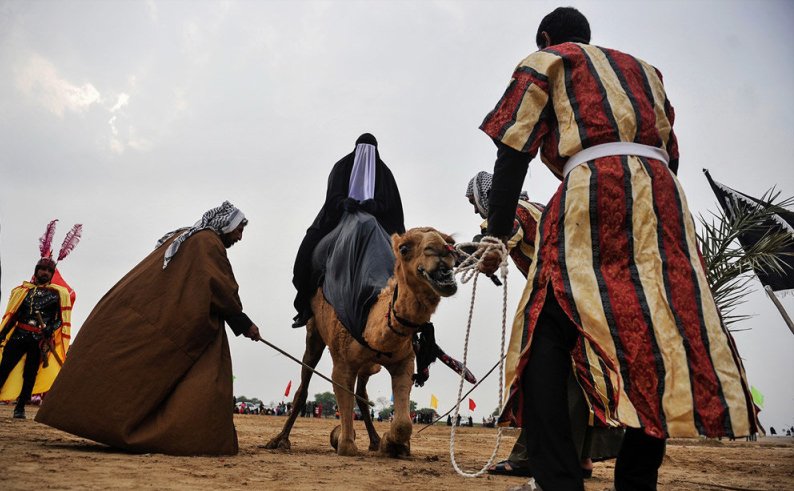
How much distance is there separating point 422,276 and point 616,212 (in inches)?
96.1

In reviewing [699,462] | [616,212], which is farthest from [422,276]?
[699,462]

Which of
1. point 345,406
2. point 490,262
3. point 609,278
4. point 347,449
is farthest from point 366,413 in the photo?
point 609,278

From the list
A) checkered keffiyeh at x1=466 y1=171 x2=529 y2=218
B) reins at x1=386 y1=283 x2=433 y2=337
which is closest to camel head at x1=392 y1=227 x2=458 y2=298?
reins at x1=386 y1=283 x2=433 y2=337

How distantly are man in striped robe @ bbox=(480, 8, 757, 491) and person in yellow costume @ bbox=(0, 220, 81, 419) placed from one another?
940 cm

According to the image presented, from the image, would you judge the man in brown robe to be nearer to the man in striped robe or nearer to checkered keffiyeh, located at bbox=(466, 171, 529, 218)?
checkered keffiyeh, located at bbox=(466, 171, 529, 218)

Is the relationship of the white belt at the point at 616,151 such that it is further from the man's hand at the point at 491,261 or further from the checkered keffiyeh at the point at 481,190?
the checkered keffiyeh at the point at 481,190

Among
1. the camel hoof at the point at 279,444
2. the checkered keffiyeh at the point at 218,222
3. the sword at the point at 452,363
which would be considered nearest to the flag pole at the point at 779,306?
the sword at the point at 452,363

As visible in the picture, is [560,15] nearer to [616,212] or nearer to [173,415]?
[616,212]

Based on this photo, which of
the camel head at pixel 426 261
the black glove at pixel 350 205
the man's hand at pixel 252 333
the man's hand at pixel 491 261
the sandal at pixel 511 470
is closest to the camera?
the man's hand at pixel 491 261

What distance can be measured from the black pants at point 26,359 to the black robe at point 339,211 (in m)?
5.04

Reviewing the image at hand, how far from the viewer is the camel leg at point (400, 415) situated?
5473mm

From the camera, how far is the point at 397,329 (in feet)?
16.8

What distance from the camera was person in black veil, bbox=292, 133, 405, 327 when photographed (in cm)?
761

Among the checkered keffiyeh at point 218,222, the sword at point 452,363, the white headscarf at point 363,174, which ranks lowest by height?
the sword at point 452,363
